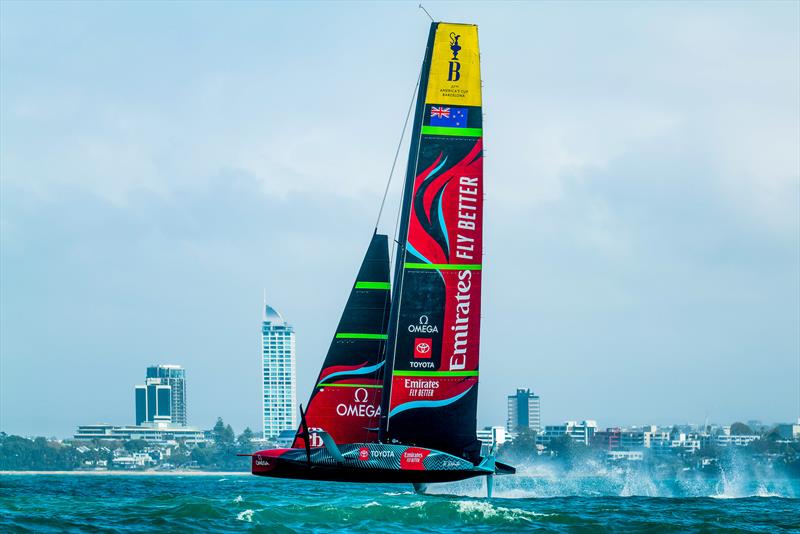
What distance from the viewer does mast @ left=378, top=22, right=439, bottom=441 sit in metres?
32.2

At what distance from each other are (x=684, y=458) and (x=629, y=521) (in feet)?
544

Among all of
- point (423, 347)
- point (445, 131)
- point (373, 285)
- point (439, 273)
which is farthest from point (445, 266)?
point (445, 131)

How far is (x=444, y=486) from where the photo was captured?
50.0 meters

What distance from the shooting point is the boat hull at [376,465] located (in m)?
31.1

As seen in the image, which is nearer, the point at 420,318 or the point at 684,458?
the point at 420,318

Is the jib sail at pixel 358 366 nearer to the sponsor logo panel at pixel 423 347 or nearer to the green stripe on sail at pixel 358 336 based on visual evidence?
the green stripe on sail at pixel 358 336

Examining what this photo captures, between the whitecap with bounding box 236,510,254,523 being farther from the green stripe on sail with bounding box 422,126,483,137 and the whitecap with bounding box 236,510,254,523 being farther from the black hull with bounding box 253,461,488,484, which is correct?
the green stripe on sail with bounding box 422,126,483,137

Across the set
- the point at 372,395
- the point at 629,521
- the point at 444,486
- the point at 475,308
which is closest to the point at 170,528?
the point at 372,395

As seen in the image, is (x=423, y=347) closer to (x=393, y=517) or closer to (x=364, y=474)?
(x=364, y=474)

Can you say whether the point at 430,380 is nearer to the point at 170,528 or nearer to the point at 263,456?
the point at 263,456

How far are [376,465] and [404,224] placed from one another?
602 cm

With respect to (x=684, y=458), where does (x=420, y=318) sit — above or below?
above

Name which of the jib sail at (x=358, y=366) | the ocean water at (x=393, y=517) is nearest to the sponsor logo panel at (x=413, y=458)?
the ocean water at (x=393, y=517)

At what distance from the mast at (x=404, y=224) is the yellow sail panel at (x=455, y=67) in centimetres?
17
